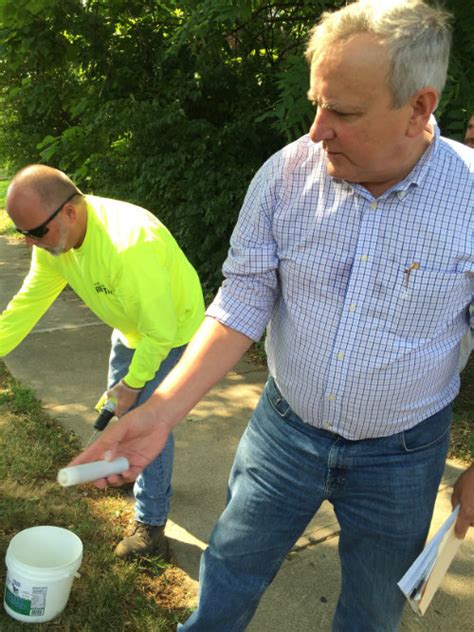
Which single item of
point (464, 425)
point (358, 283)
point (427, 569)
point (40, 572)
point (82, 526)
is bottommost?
point (464, 425)

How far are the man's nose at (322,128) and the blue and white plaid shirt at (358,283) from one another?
156mm

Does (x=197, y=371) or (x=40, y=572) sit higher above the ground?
(x=197, y=371)

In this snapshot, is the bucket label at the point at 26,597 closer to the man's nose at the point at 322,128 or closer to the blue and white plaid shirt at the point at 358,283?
the blue and white plaid shirt at the point at 358,283

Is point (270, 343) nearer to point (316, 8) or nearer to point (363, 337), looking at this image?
point (363, 337)

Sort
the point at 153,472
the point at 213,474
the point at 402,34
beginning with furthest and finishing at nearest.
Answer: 1. the point at 213,474
2. the point at 153,472
3. the point at 402,34

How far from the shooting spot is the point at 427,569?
1733mm

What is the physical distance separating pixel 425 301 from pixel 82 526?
→ 7.05ft

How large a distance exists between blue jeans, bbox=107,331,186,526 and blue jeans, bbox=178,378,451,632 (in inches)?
34.3

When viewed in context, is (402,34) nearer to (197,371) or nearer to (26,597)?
(197,371)

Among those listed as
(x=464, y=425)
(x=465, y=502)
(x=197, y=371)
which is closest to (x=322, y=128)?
(x=197, y=371)

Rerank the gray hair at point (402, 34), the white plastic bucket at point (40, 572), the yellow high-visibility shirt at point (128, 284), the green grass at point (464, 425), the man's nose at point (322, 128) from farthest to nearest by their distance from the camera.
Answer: the green grass at point (464, 425) → the yellow high-visibility shirt at point (128, 284) → the white plastic bucket at point (40, 572) → the man's nose at point (322, 128) → the gray hair at point (402, 34)

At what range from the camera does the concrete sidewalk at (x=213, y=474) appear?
2.71 metres

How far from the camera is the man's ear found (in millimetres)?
1439

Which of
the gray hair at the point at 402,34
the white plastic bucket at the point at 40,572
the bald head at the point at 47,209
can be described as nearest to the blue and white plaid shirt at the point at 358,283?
the gray hair at the point at 402,34
